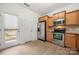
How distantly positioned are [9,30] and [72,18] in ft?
4.67

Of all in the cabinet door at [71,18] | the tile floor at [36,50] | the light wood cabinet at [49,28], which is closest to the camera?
the tile floor at [36,50]

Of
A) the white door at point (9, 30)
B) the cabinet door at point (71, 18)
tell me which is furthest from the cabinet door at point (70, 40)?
the white door at point (9, 30)

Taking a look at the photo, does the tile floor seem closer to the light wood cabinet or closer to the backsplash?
the light wood cabinet

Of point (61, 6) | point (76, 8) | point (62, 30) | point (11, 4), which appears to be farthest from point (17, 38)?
point (76, 8)

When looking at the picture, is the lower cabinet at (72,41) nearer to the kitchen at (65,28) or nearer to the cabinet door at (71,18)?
the kitchen at (65,28)

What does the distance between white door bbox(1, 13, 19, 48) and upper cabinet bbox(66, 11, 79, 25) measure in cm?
111

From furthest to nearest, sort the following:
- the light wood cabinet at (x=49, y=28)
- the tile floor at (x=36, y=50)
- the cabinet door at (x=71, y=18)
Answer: the light wood cabinet at (x=49, y=28) → the cabinet door at (x=71, y=18) → the tile floor at (x=36, y=50)

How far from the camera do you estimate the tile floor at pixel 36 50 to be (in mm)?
1698

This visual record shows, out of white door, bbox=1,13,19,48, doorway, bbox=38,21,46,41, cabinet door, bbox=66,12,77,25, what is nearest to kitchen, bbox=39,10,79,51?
cabinet door, bbox=66,12,77,25

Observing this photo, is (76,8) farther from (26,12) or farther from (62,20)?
(26,12)

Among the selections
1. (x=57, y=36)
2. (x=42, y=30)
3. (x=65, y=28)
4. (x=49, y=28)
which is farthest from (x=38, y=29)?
(x=65, y=28)

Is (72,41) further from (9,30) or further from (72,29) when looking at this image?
(9,30)

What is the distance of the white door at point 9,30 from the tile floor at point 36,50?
0.13 meters

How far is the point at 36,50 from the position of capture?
5.85 ft
